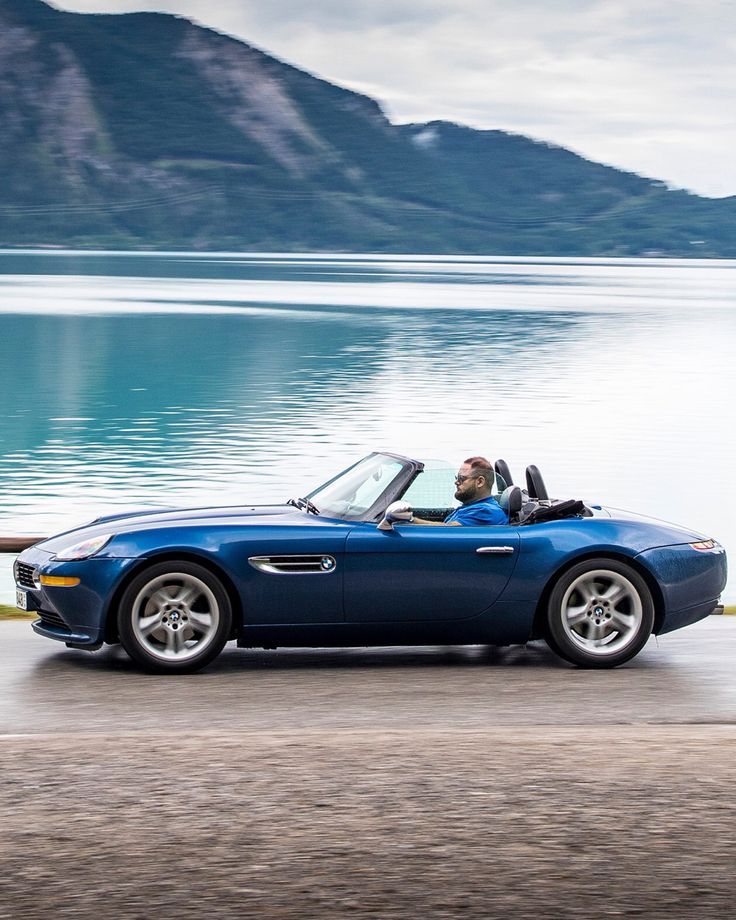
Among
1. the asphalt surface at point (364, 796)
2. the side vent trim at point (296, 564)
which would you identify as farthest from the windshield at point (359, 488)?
the asphalt surface at point (364, 796)

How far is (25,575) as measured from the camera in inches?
324

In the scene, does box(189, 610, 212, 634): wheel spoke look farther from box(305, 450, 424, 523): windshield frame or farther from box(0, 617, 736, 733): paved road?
box(305, 450, 424, 523): windshield frame

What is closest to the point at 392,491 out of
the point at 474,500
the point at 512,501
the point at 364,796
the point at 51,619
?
the point at 474,500

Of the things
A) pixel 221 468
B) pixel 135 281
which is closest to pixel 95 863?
pixel 221 468

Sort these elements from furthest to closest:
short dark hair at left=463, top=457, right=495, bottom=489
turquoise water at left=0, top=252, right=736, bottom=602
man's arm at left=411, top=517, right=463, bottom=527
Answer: turquoise water at left=0, top=252, right=736, bottom=602, short dark hair at left=463, top=457, right=495, bottom=489, man's arm at left=411, top=517, right=463, bottom=527

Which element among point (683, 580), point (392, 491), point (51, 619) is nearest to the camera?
point (51, 619)

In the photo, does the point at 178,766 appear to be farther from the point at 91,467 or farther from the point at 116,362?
the point at 116,362

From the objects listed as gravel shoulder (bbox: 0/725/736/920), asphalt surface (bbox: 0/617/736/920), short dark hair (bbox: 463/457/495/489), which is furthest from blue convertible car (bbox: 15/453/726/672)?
gravel shoulder (bbox: 0/725/736/920)

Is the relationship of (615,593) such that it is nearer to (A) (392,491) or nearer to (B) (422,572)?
(B) (422,572)

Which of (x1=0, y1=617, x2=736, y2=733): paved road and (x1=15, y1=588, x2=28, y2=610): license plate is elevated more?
(x1=15, y1=588, x2=28, y2=610): license plate

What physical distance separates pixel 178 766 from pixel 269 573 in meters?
2.49

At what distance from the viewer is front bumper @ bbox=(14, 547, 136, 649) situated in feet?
25.8

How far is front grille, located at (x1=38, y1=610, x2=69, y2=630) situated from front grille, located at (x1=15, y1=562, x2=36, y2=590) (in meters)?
0.16

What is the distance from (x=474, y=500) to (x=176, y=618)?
5.99 feet
